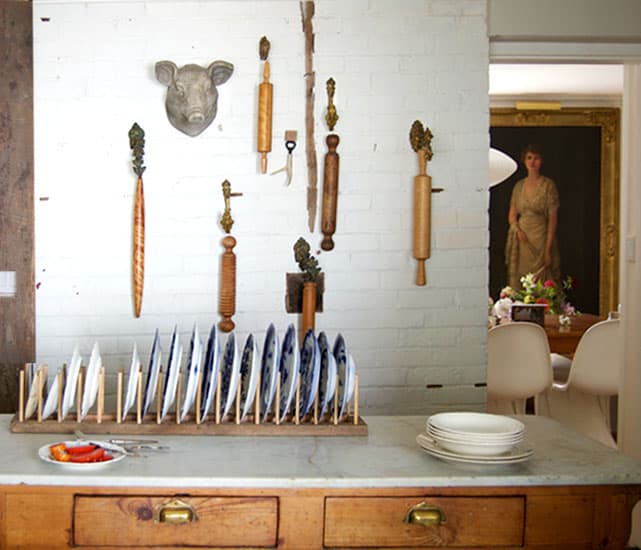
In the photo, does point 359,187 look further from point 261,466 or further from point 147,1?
point 261,466

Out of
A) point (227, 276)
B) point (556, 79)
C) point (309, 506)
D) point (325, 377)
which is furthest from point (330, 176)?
point (556, 79)

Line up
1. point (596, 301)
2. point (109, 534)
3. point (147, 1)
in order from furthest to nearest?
point (596, 301) → point (147, 1) → point (109, 534)

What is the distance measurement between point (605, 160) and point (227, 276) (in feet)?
16.3

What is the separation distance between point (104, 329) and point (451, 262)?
1.43 metres

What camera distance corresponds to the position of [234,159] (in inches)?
129

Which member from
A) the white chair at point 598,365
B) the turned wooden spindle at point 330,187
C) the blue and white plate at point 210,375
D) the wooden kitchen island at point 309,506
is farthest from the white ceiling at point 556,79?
the wooden kitchen island at point 309,506

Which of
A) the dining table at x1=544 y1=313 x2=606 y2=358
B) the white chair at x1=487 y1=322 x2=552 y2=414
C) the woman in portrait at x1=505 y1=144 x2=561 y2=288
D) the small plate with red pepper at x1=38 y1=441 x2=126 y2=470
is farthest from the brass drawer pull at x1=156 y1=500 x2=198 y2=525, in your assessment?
the woman in portrait at x1=505 y1=144 x2=561 y2=288

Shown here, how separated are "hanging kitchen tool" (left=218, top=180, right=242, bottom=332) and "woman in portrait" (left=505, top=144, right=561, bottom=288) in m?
4.33

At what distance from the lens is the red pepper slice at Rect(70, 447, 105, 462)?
1.82 meters

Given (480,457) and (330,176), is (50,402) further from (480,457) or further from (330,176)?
(330,176)

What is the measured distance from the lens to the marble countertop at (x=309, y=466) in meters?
1.77

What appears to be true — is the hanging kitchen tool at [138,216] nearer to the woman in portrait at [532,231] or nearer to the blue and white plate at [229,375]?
the blue and white plate at [229,375]

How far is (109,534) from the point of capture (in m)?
1.78

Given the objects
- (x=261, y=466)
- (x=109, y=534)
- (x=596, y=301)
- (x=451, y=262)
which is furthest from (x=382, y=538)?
(x=596, y=301)
